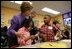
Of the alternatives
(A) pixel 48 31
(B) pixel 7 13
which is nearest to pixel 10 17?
(B) pixel 7 13

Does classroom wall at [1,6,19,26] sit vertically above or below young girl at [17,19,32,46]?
above

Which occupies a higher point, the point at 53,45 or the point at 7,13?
the point at 7,13

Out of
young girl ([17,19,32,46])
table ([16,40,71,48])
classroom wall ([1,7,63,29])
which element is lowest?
table ([16,40,71,48])

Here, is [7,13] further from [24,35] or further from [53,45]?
[53,45]

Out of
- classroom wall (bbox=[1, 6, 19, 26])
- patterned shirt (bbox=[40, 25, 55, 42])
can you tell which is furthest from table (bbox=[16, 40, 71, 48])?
classroom wall (bbox=[1, 6, 19, 26])

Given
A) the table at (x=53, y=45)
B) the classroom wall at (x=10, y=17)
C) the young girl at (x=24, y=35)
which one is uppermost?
the classroom wall at (x=10, y=17)

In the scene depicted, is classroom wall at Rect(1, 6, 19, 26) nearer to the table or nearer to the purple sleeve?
the purple sleeve

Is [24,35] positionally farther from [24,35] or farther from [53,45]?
[53,45]

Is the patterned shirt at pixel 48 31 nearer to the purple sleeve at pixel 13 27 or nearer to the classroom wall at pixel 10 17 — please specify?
the classroom wall at pixel 10 17

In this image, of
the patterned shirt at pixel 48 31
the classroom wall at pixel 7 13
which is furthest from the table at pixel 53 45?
the classroom wall at pixel 7 13

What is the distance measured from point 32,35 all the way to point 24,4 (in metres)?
0.18

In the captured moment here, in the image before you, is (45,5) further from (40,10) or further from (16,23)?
(16,23)

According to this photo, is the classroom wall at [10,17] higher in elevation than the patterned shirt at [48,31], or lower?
higher

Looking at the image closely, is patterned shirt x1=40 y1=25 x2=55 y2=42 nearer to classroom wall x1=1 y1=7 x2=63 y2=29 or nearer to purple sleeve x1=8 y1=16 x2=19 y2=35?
classroom wall x1=1 y1=7 x2=63 y2=29
